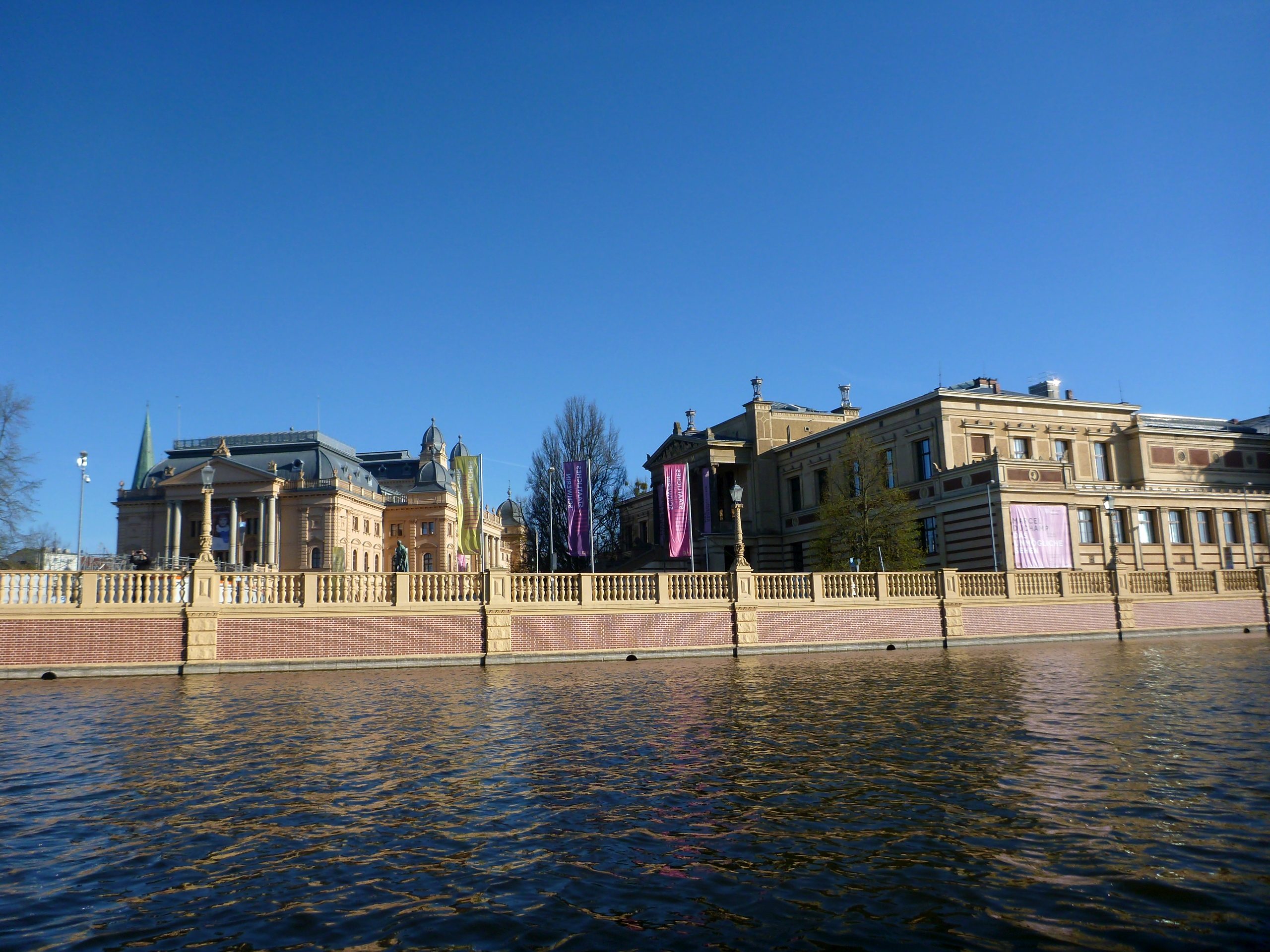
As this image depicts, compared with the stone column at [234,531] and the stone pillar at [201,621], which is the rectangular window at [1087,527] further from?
the stone column at [234,531]

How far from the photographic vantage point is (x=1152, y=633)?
3641 centimetres

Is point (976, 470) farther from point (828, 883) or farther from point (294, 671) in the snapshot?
point (828, 883)

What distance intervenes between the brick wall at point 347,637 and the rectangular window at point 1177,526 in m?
41.0

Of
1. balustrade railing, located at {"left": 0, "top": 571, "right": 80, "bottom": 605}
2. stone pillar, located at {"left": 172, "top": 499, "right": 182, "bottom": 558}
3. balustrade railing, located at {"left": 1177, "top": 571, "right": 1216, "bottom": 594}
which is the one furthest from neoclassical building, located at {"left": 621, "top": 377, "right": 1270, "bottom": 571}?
stone pillar, located at {"left": 172, "top": 499, "right": 182, "bottom": 558}

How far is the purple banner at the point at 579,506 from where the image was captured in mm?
37719

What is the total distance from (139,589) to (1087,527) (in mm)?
43360

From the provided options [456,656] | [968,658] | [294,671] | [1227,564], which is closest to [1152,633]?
[968,658]

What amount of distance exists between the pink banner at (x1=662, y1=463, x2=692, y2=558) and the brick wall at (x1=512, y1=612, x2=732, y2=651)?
12874 mm

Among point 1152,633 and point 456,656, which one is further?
point 1152,633

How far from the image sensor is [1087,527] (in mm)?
48625

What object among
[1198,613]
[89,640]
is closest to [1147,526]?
[1198,613]

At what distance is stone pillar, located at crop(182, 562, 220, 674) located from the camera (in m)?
24.9

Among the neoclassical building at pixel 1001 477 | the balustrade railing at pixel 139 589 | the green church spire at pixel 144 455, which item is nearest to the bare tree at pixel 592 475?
the neoclassical building at pixel 1001 477

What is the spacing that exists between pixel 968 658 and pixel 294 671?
1841 centimetres
